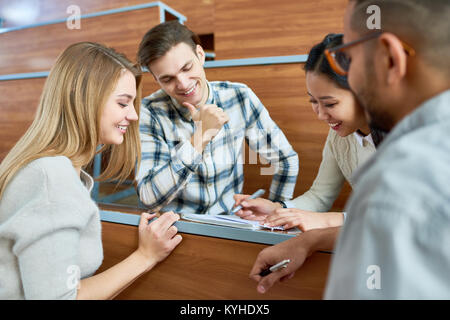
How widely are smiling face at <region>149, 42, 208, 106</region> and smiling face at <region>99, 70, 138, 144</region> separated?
0.23 metres

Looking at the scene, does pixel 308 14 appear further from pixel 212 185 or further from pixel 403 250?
pixel 403 250

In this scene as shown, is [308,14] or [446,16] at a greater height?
[308,14]

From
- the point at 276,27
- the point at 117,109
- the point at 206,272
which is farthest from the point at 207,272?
the point at 276,27

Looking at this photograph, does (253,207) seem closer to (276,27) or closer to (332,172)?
(332,172)

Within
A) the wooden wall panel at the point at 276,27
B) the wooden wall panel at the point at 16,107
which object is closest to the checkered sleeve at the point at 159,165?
the wooden wall panel at the point at 276,27

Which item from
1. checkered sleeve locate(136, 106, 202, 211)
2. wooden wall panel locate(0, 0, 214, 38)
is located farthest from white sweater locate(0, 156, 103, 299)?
wooden wall panel locate(0, 0, 214, 38)

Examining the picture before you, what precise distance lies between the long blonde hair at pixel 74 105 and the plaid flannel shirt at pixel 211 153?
0.31m

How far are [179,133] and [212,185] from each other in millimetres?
235

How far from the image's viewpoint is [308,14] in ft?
5.56

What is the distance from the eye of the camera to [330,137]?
114 cm

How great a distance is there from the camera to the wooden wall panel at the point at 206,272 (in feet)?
2.14

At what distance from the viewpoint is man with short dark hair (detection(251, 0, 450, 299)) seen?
285mm

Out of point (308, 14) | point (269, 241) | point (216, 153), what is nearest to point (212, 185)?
point (216, 153)
